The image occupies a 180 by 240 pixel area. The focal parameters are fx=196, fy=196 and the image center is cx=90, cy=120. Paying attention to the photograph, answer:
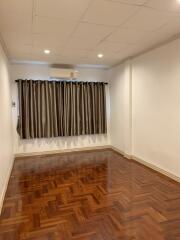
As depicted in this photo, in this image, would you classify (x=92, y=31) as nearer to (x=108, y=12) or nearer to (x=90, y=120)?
(x=108, y=12)

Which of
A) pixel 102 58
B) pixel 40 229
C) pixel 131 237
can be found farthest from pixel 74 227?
pixel 102 58

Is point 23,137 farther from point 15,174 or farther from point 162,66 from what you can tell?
point 162,66

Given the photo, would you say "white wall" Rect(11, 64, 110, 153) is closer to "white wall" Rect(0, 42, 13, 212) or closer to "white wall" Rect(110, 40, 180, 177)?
"white wall" Rect(110, 40, 180, 177)

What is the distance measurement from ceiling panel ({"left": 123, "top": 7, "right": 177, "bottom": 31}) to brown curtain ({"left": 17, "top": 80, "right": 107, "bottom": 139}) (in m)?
2.87

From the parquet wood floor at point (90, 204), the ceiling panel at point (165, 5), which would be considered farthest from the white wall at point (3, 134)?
the ceiling panel at point (165, 5)

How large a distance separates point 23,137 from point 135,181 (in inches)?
119

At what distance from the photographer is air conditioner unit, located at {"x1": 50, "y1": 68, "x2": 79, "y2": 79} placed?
5020 millimetres

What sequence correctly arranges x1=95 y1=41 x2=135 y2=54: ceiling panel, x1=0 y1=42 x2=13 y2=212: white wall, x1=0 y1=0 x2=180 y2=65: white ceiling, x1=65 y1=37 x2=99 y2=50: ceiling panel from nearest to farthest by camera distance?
1. x1=0 y1=0 x2=180 y2=65: white ceiling
2. x1=0 y1=42 x2=13 y2=212: white wall
3. x1=65 y1=37 x2=99 y2=50: ceiling panel
4. x1=95 y1=41 x2=135 y2=54: ceiling panel

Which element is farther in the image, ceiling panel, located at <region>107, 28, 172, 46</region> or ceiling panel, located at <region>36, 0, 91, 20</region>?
ceiling panel, located at <region>107, 28, 172, 46</region>

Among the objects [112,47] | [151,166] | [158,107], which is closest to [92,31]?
[112,47]

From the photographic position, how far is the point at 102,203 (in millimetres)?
2658

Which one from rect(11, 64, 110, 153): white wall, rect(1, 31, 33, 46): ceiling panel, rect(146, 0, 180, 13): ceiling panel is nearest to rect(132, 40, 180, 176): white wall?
rect(146, 0, 180, 13): ceiling panel

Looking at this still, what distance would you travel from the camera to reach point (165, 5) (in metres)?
2.14

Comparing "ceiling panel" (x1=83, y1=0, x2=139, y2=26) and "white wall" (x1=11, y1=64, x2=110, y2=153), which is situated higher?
"ceiling panel" (x1=83, y1=0, x2=139, y2=26)
